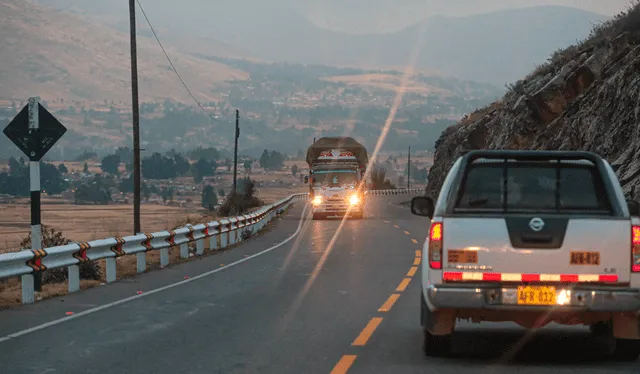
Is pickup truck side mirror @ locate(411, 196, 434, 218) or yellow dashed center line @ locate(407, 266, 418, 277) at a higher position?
pickup truck side mirror @ locate(411, 196, 434, 218)

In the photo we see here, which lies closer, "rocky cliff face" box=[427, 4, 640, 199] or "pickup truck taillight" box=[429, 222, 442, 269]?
"pickup truck taillight" box=[429, 222, 442, 269]

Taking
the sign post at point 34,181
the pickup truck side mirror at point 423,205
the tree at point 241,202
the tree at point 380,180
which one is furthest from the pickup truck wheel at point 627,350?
the tree at point 380,180

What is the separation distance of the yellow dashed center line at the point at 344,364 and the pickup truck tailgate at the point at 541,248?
139cm

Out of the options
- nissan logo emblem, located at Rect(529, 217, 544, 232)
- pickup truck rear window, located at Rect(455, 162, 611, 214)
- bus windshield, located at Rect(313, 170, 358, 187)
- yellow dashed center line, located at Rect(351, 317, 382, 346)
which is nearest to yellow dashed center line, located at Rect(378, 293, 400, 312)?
yellow dashed center line, located at Rect(351, 317, 382, 346)

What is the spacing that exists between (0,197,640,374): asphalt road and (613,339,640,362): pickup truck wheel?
0.54 feet

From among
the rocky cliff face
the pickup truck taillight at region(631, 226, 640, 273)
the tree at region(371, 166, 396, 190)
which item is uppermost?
the rocky cliff face

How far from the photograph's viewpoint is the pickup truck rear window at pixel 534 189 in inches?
369

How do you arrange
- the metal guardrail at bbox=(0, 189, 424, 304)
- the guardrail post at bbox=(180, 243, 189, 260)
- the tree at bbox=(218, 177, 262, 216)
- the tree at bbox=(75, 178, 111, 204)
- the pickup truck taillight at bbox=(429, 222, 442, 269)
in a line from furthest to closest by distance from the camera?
the tree at bbox=(75, 178, 111, 204), the tree at bbox=(218, 177, 262, 216), the guardrail post at bbox=(180, 243, 189, 260), the metal guardrail at bbox=(0, 189, 424, 304), the pickup truck taillight at bbox=(429, 222, 442, 269)

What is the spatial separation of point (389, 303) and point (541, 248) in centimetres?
608

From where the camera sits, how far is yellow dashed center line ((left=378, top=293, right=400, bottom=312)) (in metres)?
13.8

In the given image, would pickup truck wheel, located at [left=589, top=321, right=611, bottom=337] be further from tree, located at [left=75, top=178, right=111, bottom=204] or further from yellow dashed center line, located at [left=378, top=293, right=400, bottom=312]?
tree, located at [left=75, top=178, right=111, bottom=204]

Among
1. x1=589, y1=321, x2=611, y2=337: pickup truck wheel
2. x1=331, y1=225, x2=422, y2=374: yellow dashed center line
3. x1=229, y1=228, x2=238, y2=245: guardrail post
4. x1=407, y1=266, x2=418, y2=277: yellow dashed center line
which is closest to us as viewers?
x1=331, y1=225, x2=422, y2=374: yellow dashed center line

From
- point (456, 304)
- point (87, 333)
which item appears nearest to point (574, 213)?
point (456, 304)

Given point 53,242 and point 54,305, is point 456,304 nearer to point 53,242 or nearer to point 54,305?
point 54,305
